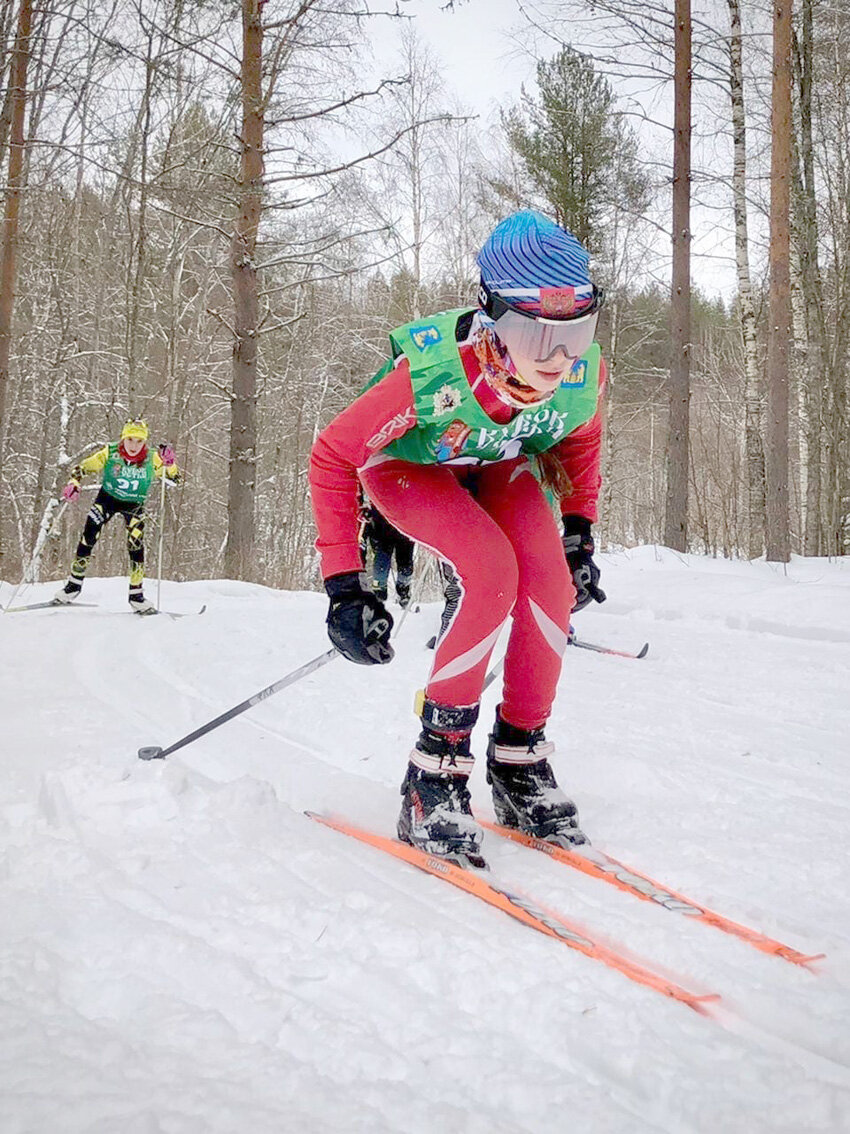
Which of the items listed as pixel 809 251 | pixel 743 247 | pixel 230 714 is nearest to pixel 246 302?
pixel 743 247

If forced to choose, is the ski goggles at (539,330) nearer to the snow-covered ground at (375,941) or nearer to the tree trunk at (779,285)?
the snow-covered ground at (375,941)

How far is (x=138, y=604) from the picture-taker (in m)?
6.98

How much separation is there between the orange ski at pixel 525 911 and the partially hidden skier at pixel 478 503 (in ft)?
0.16

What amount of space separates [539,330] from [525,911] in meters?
1.28

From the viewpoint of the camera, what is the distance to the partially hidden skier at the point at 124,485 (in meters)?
7.28

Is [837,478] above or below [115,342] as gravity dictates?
below

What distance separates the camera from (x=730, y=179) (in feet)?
34.0

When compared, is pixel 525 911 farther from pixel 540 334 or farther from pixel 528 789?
pixel 540 334

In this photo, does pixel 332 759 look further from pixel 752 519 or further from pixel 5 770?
pixel 752 519

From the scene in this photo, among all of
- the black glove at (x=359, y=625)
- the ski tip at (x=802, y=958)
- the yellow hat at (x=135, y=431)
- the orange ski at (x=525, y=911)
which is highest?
the yellow hat at (x=135, y=431)

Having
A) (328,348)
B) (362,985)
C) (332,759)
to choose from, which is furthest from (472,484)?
(328,348)

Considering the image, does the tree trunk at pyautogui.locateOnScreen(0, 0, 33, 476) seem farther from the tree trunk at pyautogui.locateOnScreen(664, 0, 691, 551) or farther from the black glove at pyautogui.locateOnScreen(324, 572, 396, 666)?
the black glove at pyautogui.locateOnScreen(324, 572, 396, 666)

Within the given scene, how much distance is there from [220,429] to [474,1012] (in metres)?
19.9

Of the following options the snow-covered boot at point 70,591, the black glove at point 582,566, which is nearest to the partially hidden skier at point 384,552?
the black glove at point 582,566
